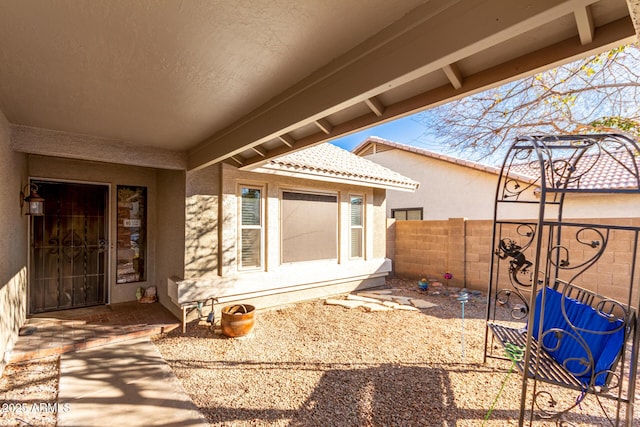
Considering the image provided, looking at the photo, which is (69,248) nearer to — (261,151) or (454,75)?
(261,151)

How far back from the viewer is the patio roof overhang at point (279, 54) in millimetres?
1889

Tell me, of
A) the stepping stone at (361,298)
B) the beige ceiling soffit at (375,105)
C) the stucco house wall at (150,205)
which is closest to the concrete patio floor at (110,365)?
the stucco house wall at (150,205)

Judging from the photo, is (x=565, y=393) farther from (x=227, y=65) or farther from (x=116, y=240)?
Result: (x=116, y=240)

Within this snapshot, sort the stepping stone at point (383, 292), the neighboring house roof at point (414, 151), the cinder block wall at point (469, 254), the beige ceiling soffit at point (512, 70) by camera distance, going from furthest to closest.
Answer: the neighboring house roof at point (414, 151) < the stepping stone at point (383, 292) < the cinder block wall at point (469, 254) < the beige ceiling soffit at point (512, 70)

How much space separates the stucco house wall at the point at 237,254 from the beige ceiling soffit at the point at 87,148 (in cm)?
54

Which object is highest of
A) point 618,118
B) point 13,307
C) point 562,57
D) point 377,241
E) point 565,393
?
point 618,118

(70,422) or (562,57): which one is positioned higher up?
(562,57)

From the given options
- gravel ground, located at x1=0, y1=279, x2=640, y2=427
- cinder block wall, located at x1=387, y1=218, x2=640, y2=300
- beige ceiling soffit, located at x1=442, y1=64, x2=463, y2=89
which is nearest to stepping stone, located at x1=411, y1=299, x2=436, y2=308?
gravel ground, located at x1=0, y1=279, x2=640, y2=427

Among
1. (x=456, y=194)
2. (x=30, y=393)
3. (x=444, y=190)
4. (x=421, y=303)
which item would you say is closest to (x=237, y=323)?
(x=30, y=393)

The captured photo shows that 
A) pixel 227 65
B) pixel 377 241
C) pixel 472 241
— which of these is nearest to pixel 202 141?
pixel 227 65

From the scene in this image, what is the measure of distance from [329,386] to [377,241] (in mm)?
6008

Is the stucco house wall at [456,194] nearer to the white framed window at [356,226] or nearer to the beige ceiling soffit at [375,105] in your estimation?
the white framed window at [356,226]

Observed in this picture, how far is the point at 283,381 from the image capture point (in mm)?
3828

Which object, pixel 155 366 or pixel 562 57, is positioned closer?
pixel 562 57
